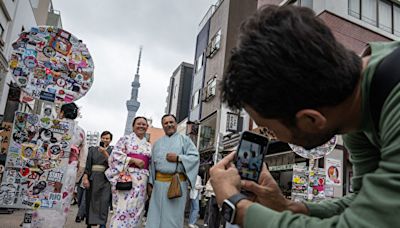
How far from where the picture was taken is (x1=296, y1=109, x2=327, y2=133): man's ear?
2.77 feet

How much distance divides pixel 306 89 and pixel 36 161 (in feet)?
11.7

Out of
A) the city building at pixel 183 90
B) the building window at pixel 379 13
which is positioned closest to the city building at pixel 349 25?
the building window at pixel 379 13

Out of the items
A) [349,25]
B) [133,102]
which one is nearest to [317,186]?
[349,25]

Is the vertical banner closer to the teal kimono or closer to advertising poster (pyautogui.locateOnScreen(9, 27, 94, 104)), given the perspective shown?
advertising poster (pyautogui.locateOnScreen(9, 27, 94, 104))

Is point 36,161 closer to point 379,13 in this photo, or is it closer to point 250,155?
point 250,155

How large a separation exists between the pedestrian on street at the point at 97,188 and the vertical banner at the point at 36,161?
6.06 ft

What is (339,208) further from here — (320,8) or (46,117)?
(320,8)

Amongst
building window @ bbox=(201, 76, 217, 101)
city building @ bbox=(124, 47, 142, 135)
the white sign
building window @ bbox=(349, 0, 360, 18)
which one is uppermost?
city building @ bbox=(124, 47, 142, 135)

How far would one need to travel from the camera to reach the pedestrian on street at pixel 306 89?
77 centimetres

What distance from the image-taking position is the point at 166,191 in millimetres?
4426

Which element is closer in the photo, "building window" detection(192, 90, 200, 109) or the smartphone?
the smartphone

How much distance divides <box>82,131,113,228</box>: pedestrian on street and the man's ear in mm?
5275

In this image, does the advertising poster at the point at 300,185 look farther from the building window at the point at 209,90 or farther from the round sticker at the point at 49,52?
the building window at the point at 209,90

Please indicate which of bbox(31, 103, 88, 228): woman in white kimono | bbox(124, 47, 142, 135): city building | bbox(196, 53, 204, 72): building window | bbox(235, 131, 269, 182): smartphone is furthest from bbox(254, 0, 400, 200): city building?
bbox(124, 47, 142, 135): city building
